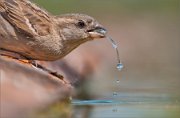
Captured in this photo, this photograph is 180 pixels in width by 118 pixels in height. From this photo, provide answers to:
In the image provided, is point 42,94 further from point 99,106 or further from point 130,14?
point 130,14

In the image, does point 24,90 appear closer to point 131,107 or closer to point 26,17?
point 131,107

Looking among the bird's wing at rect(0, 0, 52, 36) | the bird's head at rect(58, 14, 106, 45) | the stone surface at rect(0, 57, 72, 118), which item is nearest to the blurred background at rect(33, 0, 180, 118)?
the bird's head at rect(58, 14, 106, 45)

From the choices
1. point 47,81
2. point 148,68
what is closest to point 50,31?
point 47,81

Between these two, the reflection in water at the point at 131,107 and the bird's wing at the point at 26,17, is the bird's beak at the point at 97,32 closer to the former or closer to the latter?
the bird's wing at the point at 26,17

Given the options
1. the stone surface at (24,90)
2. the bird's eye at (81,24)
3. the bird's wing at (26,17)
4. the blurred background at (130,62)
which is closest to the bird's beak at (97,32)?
the bird's eye at (81,24)

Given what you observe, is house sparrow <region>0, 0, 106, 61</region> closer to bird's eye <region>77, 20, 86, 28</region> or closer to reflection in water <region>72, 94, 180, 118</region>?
bird's eye <region>77, 20, 86, 28</region>
